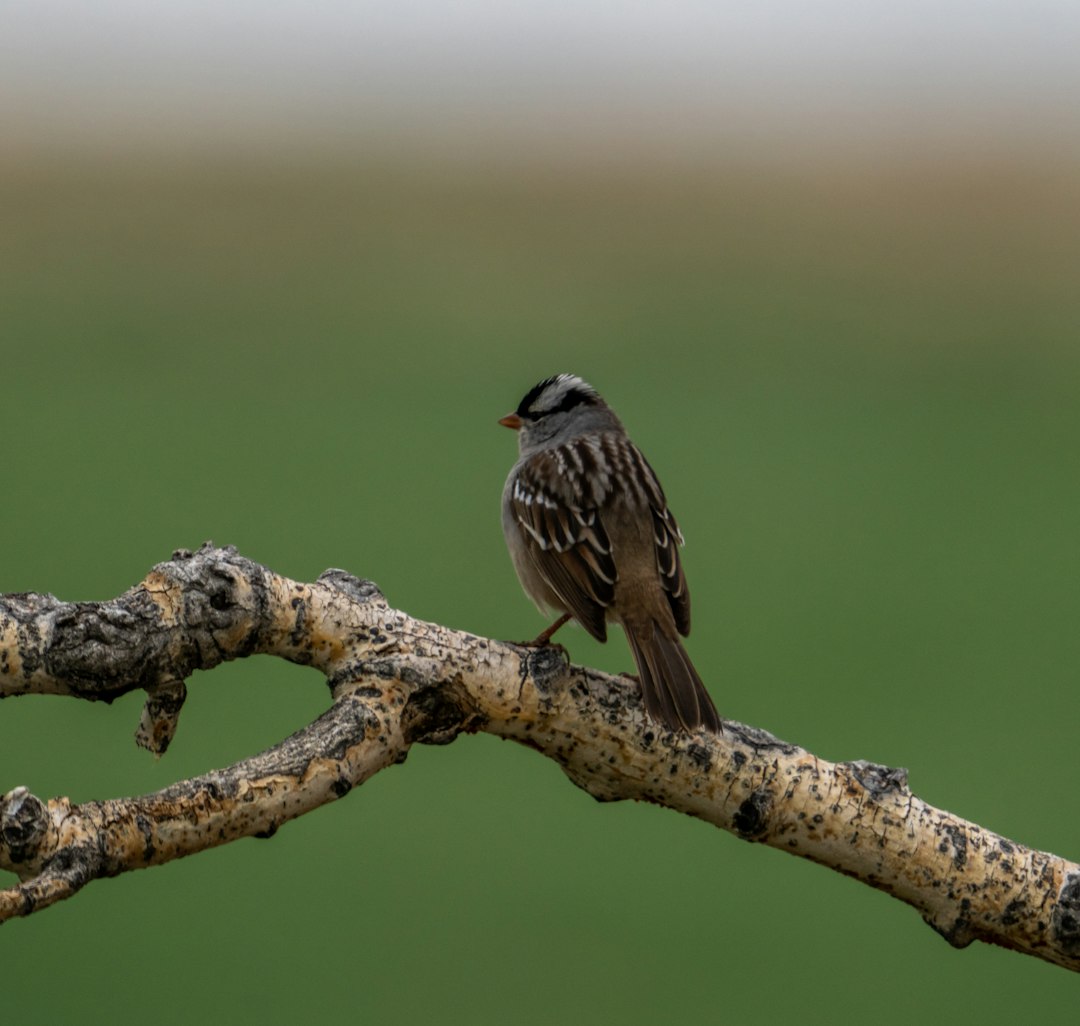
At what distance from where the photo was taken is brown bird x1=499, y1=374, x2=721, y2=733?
4.55 m

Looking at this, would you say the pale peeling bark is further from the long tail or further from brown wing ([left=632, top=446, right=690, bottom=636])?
brown wing ([left=632, top=446, right=690, bottom=636])

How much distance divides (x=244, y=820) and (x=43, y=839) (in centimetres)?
44

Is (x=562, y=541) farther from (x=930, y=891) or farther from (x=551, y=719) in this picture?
(x=930, y=891)

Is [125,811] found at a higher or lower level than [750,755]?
lower

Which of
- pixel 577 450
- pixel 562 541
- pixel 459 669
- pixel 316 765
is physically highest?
pixel 577 450

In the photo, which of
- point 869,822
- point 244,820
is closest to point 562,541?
point 869,822

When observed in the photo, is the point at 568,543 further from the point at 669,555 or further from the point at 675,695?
the point at 675,695

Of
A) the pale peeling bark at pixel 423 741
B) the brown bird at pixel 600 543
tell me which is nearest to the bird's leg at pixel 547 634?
the brown bird at pixel 600 543

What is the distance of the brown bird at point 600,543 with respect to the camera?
179 inches

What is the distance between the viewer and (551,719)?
3619mm

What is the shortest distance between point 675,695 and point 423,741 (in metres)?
0.70

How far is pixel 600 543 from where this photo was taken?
469cm

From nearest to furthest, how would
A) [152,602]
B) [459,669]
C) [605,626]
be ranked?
[152,602] < [459,669] < [605,626]

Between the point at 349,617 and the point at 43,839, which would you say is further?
the point at 349,617
